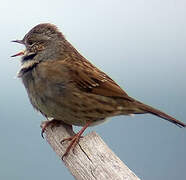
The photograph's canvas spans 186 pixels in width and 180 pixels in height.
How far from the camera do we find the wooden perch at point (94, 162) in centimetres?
349

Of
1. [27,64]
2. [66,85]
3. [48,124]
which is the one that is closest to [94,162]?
[48,124]

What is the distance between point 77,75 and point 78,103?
0.30 metres

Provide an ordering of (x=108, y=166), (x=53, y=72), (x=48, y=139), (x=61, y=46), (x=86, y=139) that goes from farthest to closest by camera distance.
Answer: (x=61, y=46) < (x=53, y=72) < (x=48, y=139) < (x=86, y=139) < (x=108, y=166)

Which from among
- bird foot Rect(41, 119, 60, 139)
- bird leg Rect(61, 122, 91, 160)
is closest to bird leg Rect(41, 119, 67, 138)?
bird foot Rect(41, 119, 60, 139)

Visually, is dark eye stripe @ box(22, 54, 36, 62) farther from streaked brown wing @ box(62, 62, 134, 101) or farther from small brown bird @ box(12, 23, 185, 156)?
streaked brown wing @ box(62, 62, 134, 101)

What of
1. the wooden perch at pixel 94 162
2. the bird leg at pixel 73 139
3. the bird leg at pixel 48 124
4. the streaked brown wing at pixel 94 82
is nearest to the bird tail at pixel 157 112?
the streaked brown wing at pixel 94 82

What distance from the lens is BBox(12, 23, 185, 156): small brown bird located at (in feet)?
15.5

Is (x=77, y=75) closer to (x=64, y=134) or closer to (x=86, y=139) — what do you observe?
(x=64, y=134)

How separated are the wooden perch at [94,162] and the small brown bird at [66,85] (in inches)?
21.6

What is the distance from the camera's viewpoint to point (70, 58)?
5.04m

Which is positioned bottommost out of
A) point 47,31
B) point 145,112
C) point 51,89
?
point 145,112

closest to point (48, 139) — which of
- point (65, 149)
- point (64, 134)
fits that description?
point (64, 134)

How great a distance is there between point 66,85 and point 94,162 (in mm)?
1287

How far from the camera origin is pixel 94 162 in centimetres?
365
